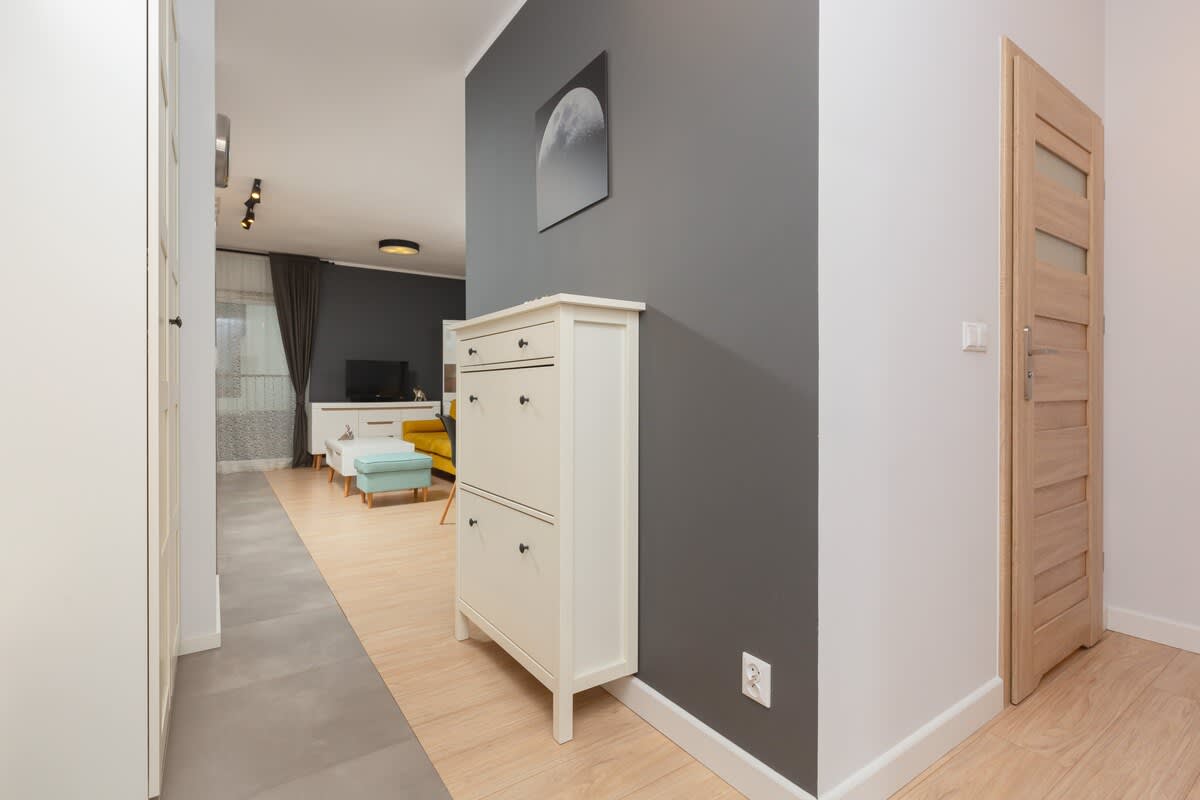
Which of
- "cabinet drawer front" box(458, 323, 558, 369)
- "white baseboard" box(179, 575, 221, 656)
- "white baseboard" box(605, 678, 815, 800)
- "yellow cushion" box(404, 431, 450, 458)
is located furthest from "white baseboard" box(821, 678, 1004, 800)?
"yellow cushion" box(404, 431, 450, 458)

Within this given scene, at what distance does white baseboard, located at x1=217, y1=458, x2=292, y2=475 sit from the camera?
680 centimetres

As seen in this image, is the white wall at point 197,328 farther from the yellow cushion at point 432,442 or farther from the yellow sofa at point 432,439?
the yellow cushion at point 432,442

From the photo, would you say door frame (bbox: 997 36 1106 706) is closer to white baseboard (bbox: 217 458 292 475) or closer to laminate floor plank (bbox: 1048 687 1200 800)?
laminate floor plank (bbox: 1048 687 1200 800)

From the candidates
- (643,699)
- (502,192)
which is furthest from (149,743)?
(502,192)

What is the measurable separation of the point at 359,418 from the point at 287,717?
5893 mm

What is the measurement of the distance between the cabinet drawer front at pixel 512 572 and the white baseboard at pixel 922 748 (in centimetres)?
77

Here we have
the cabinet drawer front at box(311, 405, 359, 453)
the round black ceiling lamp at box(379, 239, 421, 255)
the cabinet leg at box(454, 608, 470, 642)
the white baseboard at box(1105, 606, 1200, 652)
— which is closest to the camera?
the white baseboard at box(1105, 606, 1200, 652)

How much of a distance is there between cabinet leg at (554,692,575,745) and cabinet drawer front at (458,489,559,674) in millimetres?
69

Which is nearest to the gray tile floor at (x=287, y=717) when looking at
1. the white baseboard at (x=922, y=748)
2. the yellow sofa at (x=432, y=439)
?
the white baseboard at (x=922, y=748)

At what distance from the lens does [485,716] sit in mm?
1725

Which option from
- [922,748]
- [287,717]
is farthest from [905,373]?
[287,717]

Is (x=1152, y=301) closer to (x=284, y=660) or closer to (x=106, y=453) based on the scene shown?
(x=106, y=453)

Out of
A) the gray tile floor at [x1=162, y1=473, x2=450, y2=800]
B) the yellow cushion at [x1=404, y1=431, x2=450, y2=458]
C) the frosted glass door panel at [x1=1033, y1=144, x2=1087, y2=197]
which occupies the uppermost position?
the frosted glass door panel at [x1=1033, y1=144, x2=1087, y2=197]

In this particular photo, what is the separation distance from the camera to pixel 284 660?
2.10m
